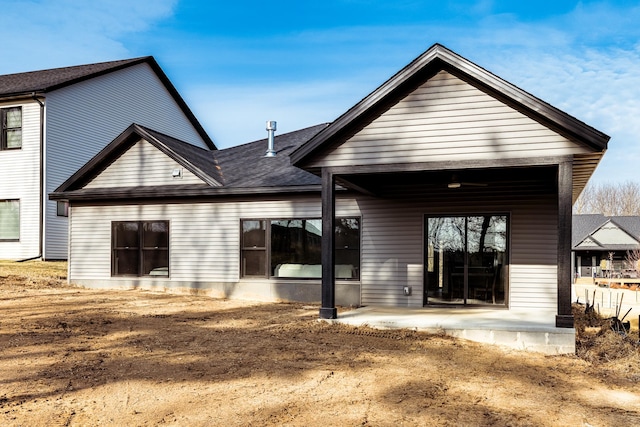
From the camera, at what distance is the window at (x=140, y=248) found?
595 inches

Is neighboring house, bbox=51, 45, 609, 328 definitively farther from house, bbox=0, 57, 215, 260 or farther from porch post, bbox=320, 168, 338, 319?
house, bbox=0, 57, 215, 260

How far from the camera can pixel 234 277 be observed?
14398mm

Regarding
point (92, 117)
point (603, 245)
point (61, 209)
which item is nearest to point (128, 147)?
point (61, 209)

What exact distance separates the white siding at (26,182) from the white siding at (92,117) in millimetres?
389

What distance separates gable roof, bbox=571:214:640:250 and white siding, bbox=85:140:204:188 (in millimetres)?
36873

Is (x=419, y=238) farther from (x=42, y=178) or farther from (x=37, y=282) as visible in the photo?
(x=42, y=178)

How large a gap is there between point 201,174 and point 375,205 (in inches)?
184

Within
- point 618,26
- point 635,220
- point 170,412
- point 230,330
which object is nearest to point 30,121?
point 230,330

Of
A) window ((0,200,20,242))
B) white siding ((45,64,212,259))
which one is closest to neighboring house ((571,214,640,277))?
white siding ((45,64,212,259))

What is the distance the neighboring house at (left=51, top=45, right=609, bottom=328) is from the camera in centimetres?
962

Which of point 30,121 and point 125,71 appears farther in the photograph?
point 125,71

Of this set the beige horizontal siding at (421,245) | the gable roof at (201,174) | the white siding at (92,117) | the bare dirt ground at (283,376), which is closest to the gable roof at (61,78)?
the white siding at (92,117)

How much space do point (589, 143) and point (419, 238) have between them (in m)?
4.77

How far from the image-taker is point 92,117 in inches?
877
